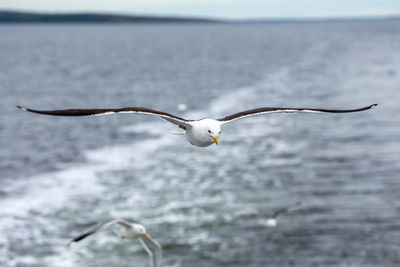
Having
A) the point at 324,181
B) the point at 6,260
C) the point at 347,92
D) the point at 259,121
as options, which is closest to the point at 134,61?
the point at 347,92

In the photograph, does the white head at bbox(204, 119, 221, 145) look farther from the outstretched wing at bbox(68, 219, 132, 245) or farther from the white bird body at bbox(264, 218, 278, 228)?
the white bird body at bbox(264, 218, 278, 228)

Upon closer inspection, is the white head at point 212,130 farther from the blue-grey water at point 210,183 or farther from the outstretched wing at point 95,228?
the blue-grey water at point 210,183

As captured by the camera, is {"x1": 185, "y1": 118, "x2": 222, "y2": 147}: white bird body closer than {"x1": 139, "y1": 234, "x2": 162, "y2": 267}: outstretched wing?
Yes

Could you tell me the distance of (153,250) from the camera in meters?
20.7

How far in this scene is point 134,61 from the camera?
481ft

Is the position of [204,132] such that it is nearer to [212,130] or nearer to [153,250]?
[212,130]

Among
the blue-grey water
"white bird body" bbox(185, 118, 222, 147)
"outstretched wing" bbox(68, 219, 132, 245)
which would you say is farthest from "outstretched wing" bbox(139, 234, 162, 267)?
"white bird body" bbox(185, 118, 222, 147)

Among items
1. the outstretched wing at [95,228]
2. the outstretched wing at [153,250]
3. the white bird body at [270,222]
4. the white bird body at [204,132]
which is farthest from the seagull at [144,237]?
the white bird body at [270,222]

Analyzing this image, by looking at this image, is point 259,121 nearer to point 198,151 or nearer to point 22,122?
point 198,151

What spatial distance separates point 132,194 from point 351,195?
13.8 metres

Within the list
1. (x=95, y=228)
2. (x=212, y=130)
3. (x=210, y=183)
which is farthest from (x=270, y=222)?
(x=212, y=130)

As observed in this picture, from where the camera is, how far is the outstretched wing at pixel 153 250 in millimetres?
20234

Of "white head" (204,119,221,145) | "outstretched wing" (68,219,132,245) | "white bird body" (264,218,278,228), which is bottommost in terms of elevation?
"white head" (204,119,221,145)

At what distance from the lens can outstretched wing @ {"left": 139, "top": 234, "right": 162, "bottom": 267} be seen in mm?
20234
